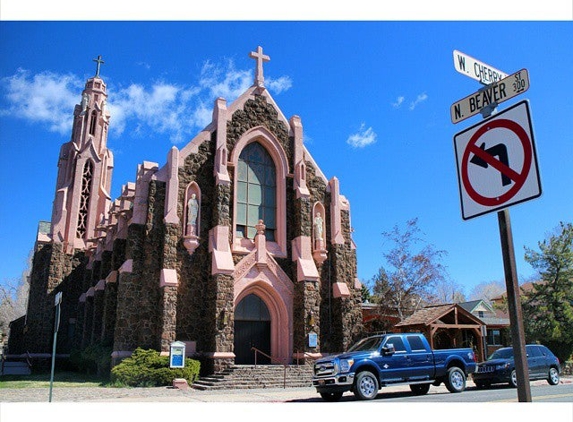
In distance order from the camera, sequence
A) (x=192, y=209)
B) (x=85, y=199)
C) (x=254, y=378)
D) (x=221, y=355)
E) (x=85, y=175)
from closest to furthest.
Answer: (x=254, y=378)
(x=221, y=355)
(x=192, y=209)
(x=85, y=199)
(x=85, y=175)

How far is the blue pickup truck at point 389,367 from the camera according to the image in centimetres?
1457

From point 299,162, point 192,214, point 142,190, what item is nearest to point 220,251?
point 192,214

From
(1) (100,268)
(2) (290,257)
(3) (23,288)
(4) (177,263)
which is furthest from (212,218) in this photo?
(3) (23,288)

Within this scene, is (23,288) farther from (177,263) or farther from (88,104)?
(177,263)

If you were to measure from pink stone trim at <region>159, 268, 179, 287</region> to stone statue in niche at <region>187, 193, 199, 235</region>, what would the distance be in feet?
6.19

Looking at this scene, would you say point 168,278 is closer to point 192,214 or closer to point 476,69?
point 192,214

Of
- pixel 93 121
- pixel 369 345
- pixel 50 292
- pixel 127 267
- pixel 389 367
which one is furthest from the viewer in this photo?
pixel 93 121

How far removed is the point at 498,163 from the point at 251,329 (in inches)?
843

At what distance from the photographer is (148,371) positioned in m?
19.9

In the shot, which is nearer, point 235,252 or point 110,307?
point 235,252

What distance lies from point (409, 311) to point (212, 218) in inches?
626

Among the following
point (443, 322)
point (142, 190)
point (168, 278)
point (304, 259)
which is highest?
point (142, 190)

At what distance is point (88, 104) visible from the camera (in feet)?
140

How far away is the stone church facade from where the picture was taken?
21.9 m
